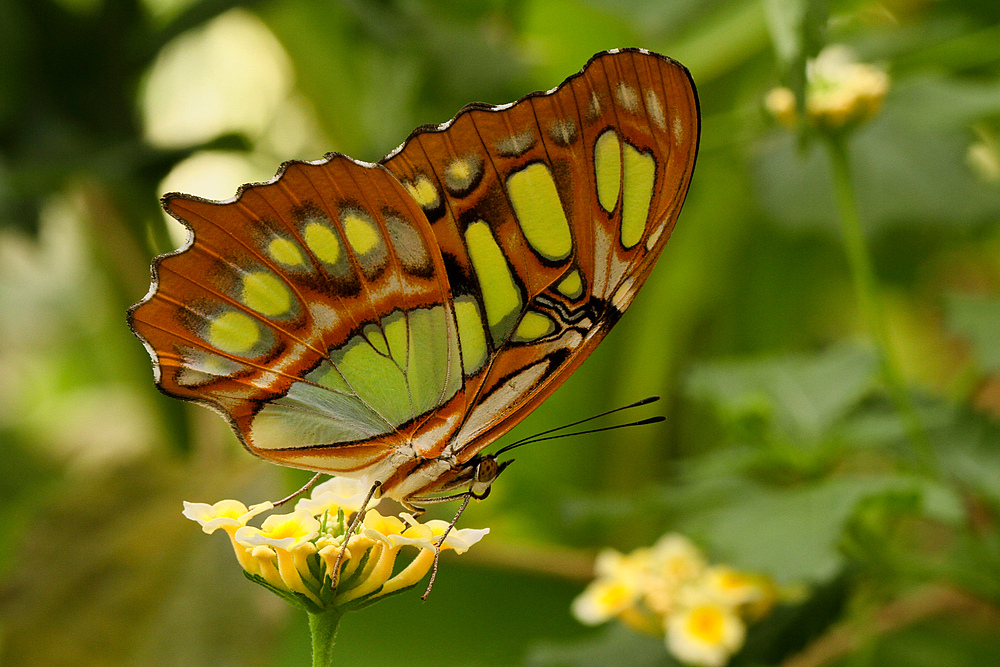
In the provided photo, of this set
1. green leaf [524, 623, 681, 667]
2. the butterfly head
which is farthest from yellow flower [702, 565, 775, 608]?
the butterfly head

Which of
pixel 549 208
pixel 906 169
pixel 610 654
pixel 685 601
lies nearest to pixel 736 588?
pixel 685 601

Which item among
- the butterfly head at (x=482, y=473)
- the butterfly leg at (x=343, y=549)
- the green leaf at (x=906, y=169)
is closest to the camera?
the butterfly leg at (x=343, y=549)

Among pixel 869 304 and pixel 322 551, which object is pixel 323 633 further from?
pixel 869 304

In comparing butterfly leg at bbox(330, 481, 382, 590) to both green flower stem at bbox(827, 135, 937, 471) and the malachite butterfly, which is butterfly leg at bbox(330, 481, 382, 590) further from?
green flower stem at bbox(827, 135, 937, 471)

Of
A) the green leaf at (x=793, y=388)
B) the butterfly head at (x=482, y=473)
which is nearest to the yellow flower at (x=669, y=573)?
the green leaf at (x=793, y=388)

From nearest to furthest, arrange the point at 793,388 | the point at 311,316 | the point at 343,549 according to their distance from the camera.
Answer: the point at 343,549, the point at 311,316, the point at 793,388

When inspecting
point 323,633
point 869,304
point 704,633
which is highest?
point 869,304

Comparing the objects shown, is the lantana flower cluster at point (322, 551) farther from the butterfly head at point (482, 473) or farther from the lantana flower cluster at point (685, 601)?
the lantana flower cluster at point (685, 601)
